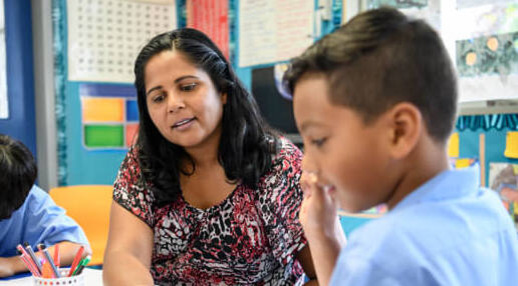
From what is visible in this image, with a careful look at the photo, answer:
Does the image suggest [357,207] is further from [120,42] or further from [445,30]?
[120,42]

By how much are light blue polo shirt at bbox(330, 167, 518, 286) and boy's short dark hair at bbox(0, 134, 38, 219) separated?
3.82 feet

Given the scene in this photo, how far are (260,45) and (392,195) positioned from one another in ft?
6.99

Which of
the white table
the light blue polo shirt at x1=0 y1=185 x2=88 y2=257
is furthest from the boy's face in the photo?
the light blue polo shirt at x1=0 y1=185 x2=88 y2=257

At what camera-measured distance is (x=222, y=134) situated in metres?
1.30

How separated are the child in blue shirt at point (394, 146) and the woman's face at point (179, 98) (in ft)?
1.90

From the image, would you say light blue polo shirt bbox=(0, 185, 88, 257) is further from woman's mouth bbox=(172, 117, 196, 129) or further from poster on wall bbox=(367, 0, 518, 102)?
poster on wall bbox=(367, 0, 518, 102)

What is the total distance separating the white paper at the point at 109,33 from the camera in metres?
2.80

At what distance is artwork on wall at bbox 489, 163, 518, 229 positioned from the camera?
1697 mm

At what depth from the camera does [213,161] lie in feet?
4.28

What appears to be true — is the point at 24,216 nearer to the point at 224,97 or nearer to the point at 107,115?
the point at 224,97

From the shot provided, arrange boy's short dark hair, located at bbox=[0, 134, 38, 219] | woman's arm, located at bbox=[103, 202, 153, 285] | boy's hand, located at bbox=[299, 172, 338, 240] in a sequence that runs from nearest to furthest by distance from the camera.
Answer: boy's hand, located at bbox=[299, 172, 338, 240] < woman's arm, located at bbox=[103, 202, 153, 285] < boy's short dark hair, located at bbox=[0, 134, 38, 219]

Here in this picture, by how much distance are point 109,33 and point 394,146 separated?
2.62 meters

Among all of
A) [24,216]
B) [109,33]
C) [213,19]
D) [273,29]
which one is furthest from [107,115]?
[24,216]

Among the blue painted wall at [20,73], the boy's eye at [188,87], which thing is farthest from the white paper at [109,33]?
the boy's eye at [188,87]
